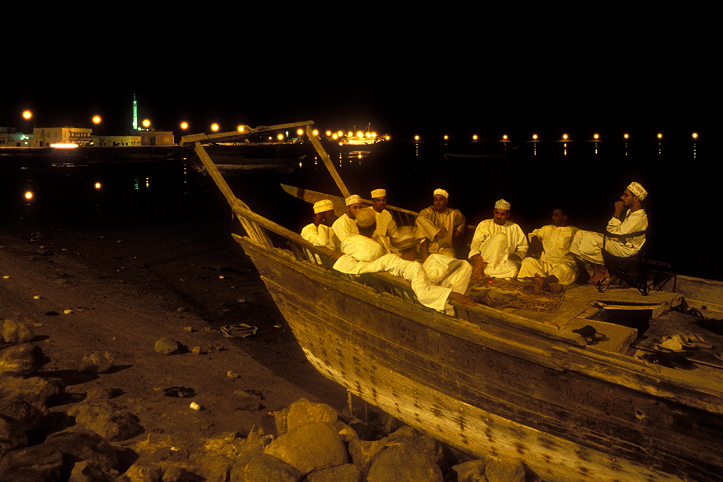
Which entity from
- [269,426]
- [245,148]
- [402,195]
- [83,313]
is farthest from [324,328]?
[245,148]

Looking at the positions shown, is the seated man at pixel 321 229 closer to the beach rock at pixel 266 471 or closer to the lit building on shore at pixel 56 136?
the beach rock at pixel 266 471

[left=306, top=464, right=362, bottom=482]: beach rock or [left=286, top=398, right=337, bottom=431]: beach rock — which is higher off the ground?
[left=286, top=398, right=337, bottom=431]: beach rock

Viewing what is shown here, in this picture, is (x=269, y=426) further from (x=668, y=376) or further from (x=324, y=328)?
(x=668, y=376)

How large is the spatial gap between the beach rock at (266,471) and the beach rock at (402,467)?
2.16 feet

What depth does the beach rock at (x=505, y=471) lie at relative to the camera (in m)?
4.48

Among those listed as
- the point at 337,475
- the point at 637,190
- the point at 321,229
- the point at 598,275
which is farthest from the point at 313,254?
the point at 637,190

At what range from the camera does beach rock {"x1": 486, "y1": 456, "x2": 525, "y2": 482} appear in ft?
14.7

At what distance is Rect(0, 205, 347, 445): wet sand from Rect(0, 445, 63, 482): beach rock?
0.87m

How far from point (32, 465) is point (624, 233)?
636cm

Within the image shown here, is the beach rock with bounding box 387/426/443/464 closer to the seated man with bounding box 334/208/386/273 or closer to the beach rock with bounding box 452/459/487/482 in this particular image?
the beach rock with bounding box 452/459/487/482

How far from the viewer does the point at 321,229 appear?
6.79 meters

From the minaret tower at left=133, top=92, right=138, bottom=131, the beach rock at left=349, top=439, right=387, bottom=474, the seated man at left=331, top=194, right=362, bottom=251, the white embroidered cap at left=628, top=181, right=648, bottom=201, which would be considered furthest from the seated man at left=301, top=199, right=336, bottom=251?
the minaret tower at left=133, top=92, right=138, bottom=131

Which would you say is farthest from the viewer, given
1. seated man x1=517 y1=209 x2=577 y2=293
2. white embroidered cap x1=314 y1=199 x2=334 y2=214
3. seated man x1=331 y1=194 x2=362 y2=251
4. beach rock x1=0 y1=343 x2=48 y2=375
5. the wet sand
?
seated man x1=331 y1=194 x2=362 y2=251

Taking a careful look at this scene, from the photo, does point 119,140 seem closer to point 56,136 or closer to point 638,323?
point 56,136
